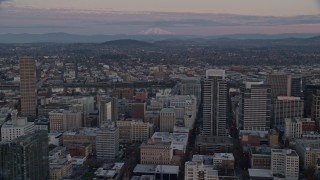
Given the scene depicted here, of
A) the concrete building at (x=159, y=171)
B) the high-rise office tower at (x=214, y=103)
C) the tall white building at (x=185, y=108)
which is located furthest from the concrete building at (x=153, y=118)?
the concrete building at (x=159, y=171)

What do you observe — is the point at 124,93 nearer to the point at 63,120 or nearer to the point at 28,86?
the point at 28,86

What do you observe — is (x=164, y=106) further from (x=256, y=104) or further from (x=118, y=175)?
(x=118, y=175)

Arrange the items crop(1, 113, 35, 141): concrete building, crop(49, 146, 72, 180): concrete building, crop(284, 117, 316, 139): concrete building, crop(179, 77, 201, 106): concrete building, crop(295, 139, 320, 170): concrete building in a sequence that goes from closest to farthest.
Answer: crop(49, 146, 72, 180): concrete building → crop(295, 139, 320, 170): concrete building → crop(1, 113, 35, 141): concrete building → crop(284, 117, 316, 139): concrete building → crop(179, 77, 201, 106): concrete building

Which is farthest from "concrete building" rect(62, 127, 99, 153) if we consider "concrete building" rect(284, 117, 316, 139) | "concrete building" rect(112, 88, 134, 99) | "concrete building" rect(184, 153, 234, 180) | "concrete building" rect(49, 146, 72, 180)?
"concrete building" rect(112, 88, 134, 99)

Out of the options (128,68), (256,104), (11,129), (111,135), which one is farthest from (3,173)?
(128,68)

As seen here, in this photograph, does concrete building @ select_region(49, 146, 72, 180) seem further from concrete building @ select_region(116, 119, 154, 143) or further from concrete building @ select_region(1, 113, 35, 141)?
concrete building @ select_region(116, 119, 154, 143)
